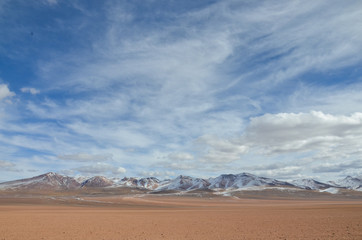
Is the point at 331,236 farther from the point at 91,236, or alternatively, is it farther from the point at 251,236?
the point at 91,236

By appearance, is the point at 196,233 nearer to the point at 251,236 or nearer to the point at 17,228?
the point at 251,236

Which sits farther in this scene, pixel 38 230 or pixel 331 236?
pixel 38 230

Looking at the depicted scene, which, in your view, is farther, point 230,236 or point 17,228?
point 17,228

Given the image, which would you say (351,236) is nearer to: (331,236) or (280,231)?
(331,236)

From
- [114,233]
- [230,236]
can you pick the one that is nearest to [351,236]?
[230,236]

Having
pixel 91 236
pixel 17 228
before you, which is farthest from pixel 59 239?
pixel 17 228

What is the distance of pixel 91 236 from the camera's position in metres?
20.6

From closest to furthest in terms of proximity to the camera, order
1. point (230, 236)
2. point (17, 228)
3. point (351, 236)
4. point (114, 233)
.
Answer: point (351, 236) → point (230, 236) → point (114, 233) → point (17, 228)

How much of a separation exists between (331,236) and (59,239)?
1881cm

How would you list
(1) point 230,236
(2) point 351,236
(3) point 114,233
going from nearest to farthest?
(2) point 351,236
(1) point 230,236
(3) point 114,233

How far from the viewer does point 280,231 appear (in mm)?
22203

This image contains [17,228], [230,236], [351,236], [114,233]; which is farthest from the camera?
[17,228]

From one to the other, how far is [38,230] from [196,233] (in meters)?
13.1

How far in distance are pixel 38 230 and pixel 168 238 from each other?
11447 mm
